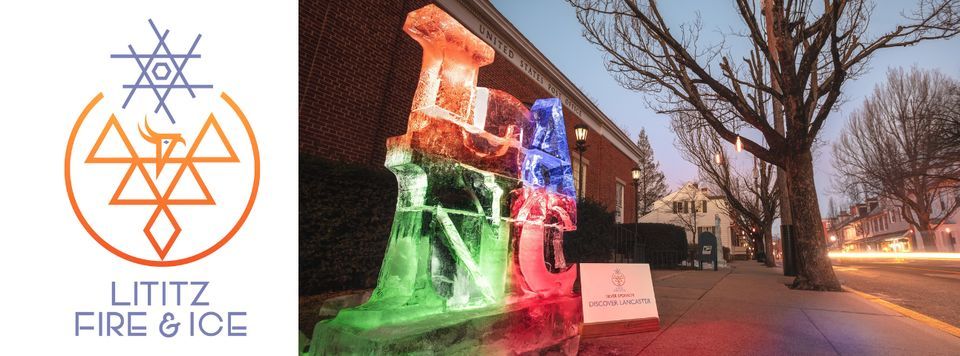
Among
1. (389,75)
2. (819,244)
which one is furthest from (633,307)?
(819,244)

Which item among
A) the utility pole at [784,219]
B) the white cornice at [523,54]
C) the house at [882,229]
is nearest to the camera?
the white cornice at [523,54]

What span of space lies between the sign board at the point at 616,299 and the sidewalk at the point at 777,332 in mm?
148

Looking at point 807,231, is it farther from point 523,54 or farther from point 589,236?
point 523,54

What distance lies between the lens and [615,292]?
3928mm

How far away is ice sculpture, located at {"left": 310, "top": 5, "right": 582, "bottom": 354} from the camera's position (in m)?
2.37

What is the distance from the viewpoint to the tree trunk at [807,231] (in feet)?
29.5

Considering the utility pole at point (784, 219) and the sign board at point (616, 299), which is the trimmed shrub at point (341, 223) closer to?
the sign board at point (616, 299)

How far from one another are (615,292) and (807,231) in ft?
25.6

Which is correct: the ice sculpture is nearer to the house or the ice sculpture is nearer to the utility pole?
the utility pole

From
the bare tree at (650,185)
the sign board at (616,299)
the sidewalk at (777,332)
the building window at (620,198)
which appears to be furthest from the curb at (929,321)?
the bare tree at (650,185)

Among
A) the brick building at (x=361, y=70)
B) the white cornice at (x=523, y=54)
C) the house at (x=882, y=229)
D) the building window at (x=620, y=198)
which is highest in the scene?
the white cornice at (x=523, y=54)

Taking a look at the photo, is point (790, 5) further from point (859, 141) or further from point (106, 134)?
point (859, 141)

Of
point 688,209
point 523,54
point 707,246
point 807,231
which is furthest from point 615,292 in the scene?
point 688,209

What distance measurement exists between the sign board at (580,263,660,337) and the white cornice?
278 inches
